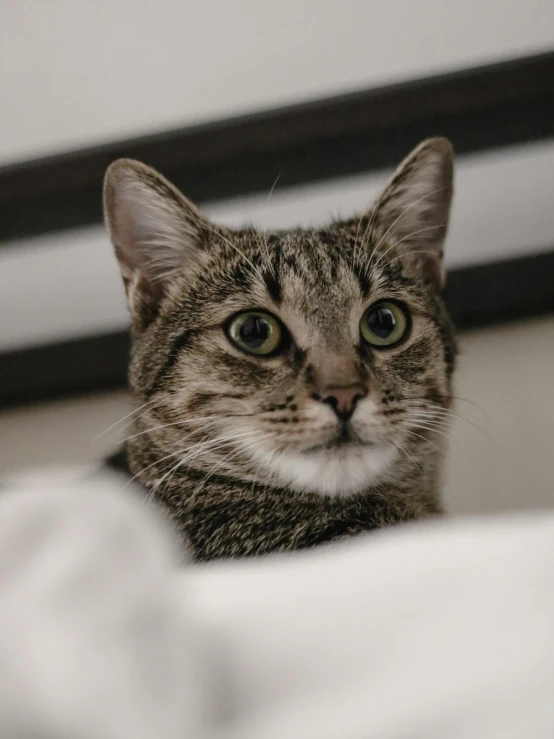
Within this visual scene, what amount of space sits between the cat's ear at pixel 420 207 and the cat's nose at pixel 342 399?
33 cm

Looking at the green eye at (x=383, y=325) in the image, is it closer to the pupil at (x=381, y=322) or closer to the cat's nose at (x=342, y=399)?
the pupil at (x=381, y=322)

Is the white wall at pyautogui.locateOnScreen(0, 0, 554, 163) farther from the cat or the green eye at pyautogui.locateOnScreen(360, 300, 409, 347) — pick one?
the green eye at pyautogui.locateOnScreen(360, 300, 409, 347)

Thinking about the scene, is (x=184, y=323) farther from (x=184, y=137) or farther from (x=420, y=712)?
(x=420, y=712)

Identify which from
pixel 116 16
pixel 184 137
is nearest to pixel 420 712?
pixel 184 137

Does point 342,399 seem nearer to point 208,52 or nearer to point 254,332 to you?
point 254,332

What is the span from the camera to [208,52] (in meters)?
1.17

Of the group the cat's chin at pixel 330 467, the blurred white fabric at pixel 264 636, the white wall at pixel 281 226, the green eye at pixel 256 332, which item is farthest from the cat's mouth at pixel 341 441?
the white wall at pixel 281 226

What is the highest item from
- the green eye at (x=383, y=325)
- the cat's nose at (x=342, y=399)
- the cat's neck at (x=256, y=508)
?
the green eye at (x=383, y=325)

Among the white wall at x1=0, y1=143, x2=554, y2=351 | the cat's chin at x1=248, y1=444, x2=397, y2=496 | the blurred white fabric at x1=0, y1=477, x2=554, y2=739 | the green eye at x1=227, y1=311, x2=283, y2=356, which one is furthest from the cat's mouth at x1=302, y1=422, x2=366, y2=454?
the white wall at x1=0, y1=143, x2=554, y2=351

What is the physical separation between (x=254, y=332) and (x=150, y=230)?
0.25 metres

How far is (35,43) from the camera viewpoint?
1.21 m

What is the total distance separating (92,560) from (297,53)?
1.09 metres

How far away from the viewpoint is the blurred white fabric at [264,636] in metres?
0.29

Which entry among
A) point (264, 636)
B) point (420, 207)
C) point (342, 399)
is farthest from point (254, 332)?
point (264, 636)
